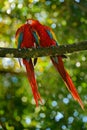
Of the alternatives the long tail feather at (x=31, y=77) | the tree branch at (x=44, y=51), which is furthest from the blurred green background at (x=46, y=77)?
the tree branch at (x=44, y=51)

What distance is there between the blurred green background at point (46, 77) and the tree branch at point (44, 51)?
2.13 m

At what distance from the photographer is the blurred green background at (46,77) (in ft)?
19.1

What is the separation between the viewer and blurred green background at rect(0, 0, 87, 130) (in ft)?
19.1

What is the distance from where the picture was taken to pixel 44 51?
359 cm

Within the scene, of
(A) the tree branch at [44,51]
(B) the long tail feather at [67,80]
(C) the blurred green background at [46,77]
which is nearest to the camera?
(A) the tree branch at [44,51]

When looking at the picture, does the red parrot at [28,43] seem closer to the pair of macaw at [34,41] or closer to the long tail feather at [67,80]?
the pair of macaw at [34,41]

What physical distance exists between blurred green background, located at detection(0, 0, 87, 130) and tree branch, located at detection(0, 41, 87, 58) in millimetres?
2126

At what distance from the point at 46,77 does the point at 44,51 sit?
9.90 ft

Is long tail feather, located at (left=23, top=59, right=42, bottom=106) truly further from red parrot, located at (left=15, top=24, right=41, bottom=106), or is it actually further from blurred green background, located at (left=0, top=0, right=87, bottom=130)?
blurred green background, located at (left=0, top=0, right=87, bottom=130)

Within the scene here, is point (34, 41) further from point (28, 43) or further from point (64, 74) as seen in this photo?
point (64, 74)

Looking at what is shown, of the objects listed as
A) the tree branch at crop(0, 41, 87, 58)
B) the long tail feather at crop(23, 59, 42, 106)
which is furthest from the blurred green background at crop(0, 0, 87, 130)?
the tree branch at crop(0, 41, 87, 58)

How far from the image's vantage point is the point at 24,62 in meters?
4.07

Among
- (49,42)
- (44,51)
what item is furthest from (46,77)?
(44,51)

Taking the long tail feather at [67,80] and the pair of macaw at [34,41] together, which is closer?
the long tail feather at [67,80]
